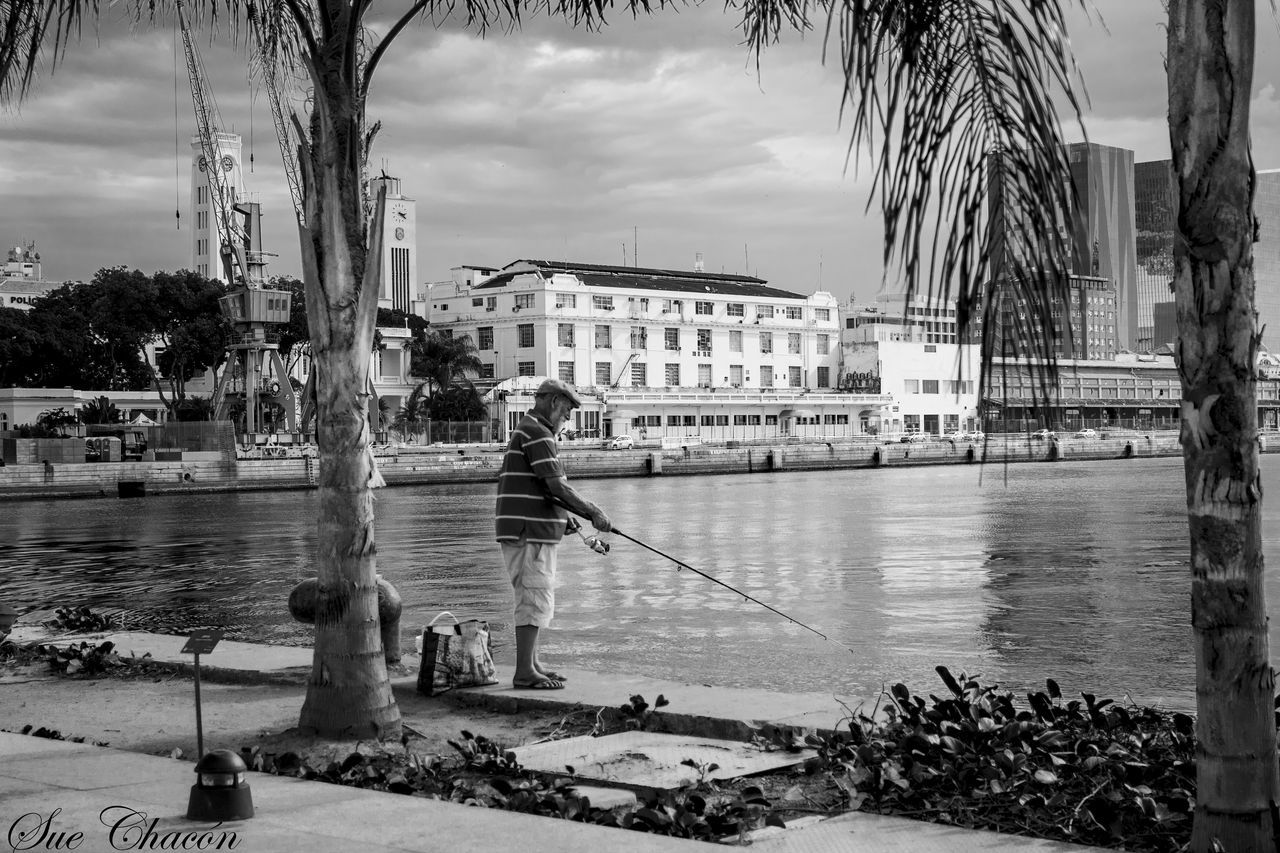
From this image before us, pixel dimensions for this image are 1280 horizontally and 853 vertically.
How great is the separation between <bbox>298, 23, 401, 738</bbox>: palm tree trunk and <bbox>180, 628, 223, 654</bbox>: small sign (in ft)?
2.90

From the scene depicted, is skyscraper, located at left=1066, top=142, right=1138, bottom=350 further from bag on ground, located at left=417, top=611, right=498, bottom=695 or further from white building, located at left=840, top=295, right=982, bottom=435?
white building, located at left=840, top=295, right=982, bottom=435

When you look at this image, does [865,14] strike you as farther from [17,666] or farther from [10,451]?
[10,451]

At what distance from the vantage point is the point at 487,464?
229ft

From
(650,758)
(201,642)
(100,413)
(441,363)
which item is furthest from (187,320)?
(650,758)

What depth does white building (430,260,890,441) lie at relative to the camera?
105 meters

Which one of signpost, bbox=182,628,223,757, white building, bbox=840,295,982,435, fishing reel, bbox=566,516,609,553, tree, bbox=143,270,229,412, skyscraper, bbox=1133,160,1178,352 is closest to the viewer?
skyscraper, bbox=1133,160,1178,352

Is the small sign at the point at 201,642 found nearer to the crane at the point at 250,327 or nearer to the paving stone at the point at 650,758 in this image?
the paving stone at the point at 650,758

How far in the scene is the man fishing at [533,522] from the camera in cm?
787

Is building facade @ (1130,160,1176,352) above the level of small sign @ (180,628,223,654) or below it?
above

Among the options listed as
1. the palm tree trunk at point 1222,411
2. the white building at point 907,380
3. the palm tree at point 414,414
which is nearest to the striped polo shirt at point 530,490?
the palm tree trunk at point 1222,411

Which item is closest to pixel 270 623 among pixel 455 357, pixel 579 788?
pixel 579 788

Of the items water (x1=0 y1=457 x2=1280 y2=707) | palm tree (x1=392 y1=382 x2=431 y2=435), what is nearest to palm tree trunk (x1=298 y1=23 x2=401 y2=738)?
water (x1=0 y1=457 x2=1280 y2=707)

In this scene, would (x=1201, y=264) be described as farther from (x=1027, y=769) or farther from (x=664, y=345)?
(x=664, y=345)

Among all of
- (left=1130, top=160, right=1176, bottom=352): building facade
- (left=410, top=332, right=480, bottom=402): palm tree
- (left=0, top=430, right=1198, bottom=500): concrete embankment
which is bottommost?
(left=0, top=430, right=1198, bottom=500): concrete embankment
